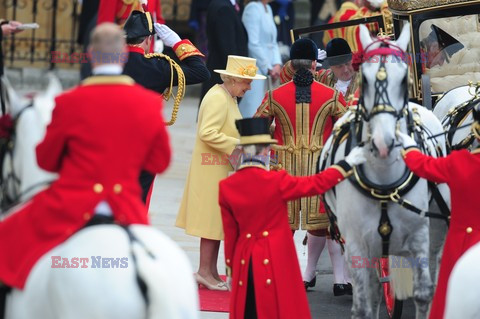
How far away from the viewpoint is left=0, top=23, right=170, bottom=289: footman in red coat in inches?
228

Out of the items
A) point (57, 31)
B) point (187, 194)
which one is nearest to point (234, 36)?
point (187, 194)

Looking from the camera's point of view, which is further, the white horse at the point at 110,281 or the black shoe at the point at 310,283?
the black shoe at the point at 310,283

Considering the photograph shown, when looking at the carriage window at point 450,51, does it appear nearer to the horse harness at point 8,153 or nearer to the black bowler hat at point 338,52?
the black bowler hat at point 338,52

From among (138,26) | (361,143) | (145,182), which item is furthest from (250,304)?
(138,26)

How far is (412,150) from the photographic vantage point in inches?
289

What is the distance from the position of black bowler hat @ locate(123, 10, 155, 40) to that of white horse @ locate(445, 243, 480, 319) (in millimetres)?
3789

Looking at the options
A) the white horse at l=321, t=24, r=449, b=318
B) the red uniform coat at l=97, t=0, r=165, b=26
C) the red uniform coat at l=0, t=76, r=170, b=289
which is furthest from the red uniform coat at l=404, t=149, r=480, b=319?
the red uniform coat at l=97, t=0, r=165, b=26

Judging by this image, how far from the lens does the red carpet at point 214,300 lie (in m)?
9.54

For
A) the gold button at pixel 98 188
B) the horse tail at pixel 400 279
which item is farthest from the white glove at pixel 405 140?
the gold button at pixel 98 188

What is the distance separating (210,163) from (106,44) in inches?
169

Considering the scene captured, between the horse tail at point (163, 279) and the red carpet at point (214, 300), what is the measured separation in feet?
12.7

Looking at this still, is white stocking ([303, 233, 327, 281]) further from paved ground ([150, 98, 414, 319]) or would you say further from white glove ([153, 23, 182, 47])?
white glove ([153, 23, 182, 47])

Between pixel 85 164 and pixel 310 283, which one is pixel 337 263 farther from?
pixel 85 164

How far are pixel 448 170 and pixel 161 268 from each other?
2.22 meters
